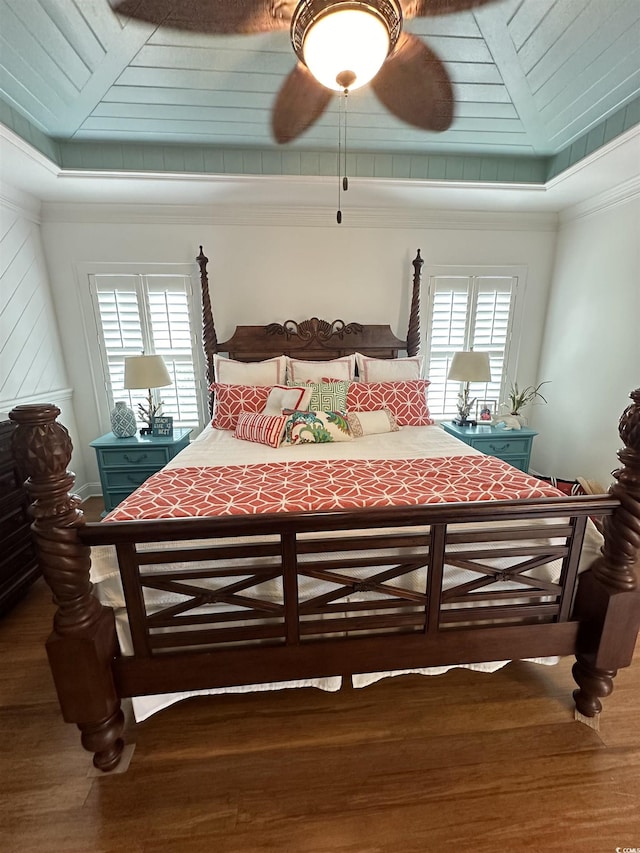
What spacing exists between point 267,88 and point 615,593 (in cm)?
293

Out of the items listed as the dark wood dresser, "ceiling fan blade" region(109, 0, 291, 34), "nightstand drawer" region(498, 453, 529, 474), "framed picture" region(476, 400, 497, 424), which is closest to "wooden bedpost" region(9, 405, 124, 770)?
the dark wood dresser

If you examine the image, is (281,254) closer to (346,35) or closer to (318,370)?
(318,370)

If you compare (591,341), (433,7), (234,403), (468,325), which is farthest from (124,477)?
(591,341)

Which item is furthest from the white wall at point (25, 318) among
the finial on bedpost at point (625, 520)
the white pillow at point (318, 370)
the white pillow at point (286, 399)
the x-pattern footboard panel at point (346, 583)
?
the finial on bedpost at point (625, 520)

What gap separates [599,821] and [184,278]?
3999 millimetres

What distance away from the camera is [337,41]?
1292 millimetres

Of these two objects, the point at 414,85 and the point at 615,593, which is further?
the point at 414,85

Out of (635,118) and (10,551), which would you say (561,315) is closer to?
(635,118)

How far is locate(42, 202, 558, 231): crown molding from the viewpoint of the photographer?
312 centimetres

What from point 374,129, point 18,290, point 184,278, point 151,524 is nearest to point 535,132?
point 374,129

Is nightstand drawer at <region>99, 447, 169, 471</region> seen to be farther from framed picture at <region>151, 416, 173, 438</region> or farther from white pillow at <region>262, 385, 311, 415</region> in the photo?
white pillow at <region>262, 385, 311, 415</region>

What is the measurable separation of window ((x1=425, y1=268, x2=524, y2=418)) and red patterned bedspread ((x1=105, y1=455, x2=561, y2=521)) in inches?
74.2

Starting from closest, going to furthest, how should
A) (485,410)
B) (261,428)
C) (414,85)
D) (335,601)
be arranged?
(335,601), (414,85), (261,428), (485,410)

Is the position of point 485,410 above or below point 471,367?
below
